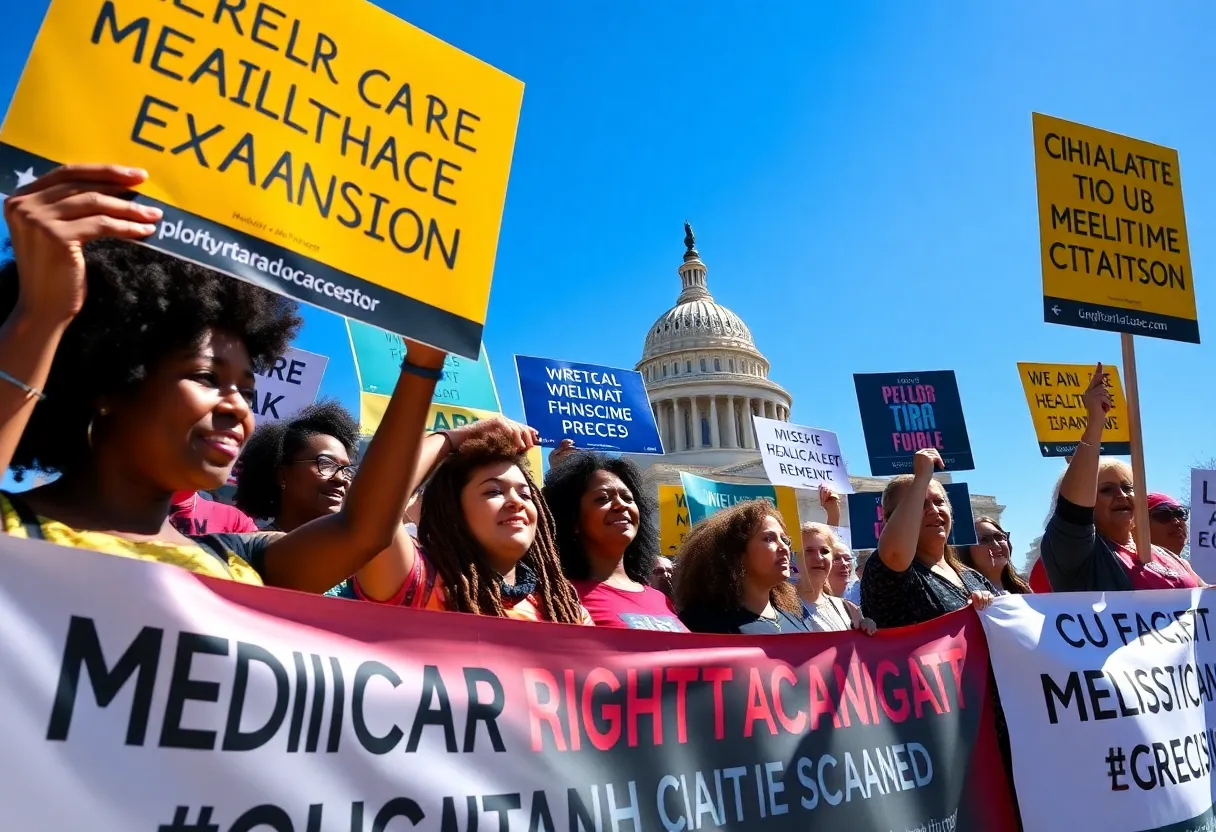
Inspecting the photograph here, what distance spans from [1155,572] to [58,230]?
15.6 ft

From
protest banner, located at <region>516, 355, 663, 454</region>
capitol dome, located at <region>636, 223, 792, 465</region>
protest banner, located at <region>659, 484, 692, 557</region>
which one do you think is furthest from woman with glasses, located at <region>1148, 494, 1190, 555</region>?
capitol dome, located at <region>636, 223, 792, 465</region>

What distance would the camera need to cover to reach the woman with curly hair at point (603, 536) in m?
3.59

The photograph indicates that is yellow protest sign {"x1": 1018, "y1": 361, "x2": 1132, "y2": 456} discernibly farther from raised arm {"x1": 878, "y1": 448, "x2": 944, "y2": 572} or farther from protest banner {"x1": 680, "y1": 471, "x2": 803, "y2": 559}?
raised arm {"x1": 878, "y1": 448, "x2": 944, "y2": 572}

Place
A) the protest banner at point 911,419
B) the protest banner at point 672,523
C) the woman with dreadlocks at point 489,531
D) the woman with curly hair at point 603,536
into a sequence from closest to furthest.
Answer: the woman with dreadlocks at point 489,531
the woman with curly hair at point 603,536
the protest banner at point 911,419
the protest banner at point 672,523

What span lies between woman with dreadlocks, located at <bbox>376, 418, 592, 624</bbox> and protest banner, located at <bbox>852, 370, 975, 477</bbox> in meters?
7.00

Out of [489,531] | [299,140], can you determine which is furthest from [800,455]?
[299,140]

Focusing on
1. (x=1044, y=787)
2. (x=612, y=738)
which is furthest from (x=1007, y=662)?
(x=612, y=738)

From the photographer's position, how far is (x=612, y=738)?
2430mm

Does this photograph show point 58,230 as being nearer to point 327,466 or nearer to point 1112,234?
point 327,466

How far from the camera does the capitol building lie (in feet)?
234

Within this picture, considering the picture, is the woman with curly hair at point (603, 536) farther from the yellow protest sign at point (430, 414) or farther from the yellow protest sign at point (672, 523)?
the yellow protest sign at point (672, 523)

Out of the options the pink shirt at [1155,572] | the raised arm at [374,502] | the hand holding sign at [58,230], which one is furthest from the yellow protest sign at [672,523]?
the hand holding sign at [58,230]

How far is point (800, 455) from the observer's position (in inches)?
401

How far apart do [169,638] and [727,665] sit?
5.47ft
